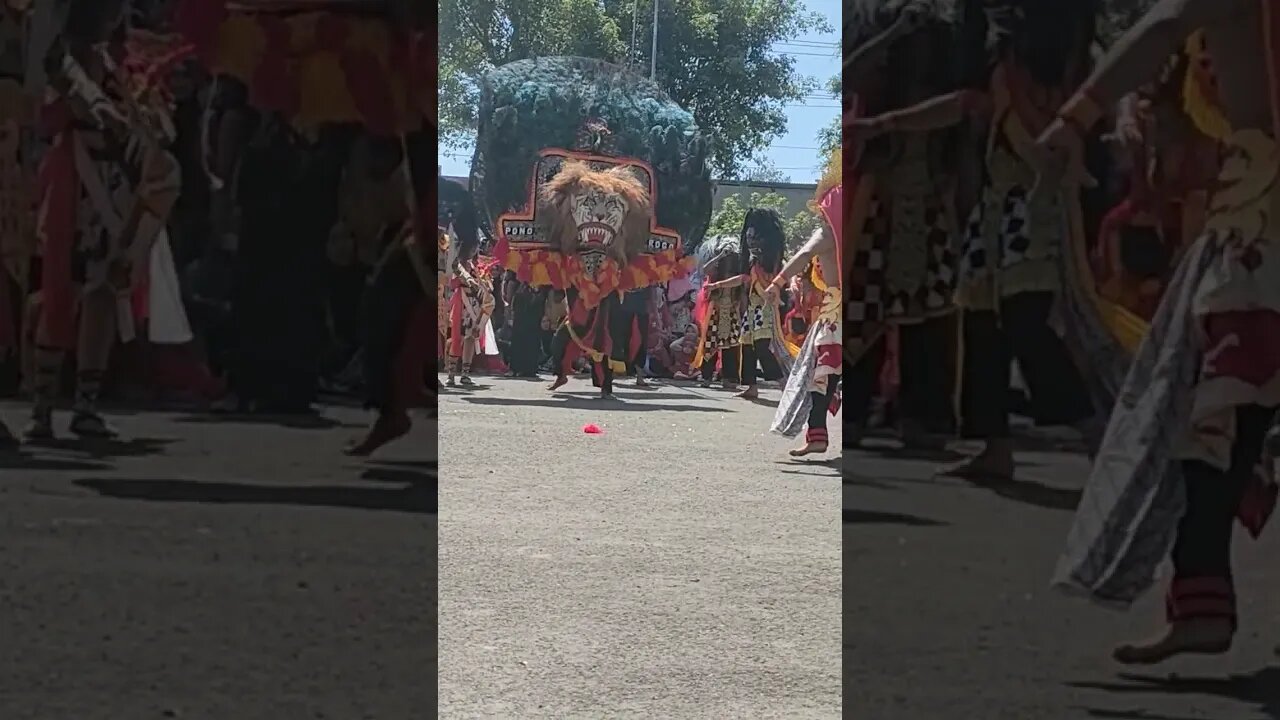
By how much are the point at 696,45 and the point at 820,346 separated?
16930 millimetres

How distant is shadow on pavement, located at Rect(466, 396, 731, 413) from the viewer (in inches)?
608

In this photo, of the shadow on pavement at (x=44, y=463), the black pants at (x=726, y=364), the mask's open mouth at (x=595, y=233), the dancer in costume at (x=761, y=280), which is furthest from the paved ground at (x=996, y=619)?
the black pants at (x=726, y=364)

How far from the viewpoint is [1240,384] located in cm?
260

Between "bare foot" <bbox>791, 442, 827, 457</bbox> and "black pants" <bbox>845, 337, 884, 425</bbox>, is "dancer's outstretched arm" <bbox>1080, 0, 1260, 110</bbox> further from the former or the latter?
"bare foot" <bbox>791, 442, 827, 457</bbox>

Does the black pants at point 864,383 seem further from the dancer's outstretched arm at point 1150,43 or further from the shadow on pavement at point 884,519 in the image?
the dancer's outstretched arm at point 1150,43

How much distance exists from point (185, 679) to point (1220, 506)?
7.88ft

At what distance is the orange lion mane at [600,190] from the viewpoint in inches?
674

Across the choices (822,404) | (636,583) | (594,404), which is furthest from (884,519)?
(594,404)

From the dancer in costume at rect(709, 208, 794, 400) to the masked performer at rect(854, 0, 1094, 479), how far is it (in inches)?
464

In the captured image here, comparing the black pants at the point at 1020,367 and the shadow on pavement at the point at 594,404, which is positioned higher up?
the black pants at the point at 1020,367

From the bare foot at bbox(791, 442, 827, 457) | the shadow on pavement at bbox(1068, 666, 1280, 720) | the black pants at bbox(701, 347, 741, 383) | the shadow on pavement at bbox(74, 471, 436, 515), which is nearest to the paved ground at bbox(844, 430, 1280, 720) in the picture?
the shadow on pavement at bbox(1068, 666, 1280, 720)

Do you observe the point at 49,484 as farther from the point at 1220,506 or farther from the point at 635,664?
the point at 1220,506

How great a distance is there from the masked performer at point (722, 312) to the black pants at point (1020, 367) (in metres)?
12.9

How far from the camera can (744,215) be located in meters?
18.4
